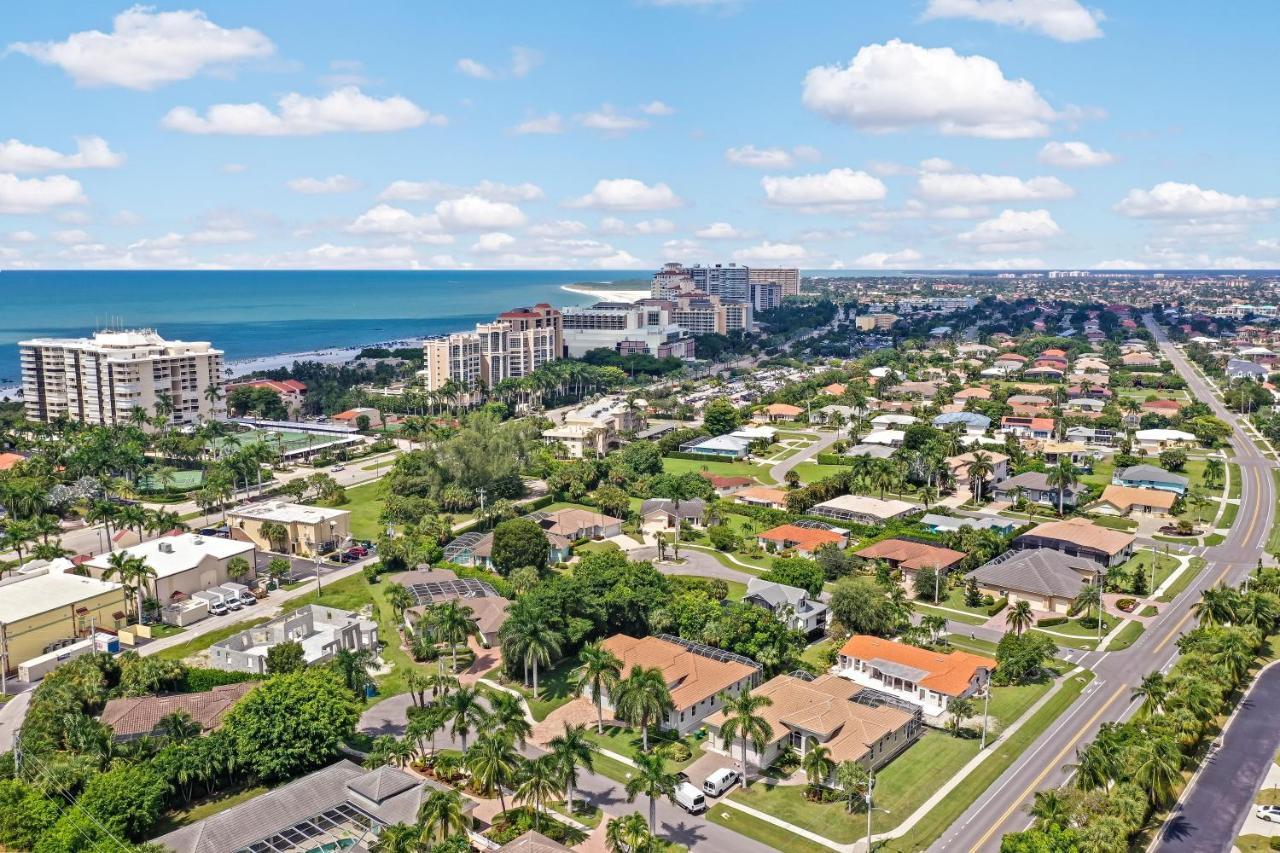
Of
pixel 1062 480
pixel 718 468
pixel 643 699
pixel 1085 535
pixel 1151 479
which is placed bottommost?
pixel 718 468

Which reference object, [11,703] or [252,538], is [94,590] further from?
[252,538]

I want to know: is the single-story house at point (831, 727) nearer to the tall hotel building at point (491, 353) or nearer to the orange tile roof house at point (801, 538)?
the orange tile roof house at point (801, 538)

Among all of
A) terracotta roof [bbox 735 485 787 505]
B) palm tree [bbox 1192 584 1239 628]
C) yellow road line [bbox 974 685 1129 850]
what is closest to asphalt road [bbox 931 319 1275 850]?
yellow road line [bbox 974 685 1129 850]

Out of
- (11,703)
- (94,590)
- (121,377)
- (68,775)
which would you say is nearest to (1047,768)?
(68,775)

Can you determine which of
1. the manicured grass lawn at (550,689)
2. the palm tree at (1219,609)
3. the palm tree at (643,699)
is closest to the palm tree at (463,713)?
the manicured grass lawn at (550,689)

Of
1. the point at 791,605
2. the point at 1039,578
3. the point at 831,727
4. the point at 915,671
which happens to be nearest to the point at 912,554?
the point at 1039,578

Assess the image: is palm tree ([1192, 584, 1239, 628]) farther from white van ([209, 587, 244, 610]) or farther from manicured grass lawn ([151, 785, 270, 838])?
white van ([209, 587, 244, 610])

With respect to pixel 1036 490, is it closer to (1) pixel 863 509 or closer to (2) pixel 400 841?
(1) pixel 863 509
